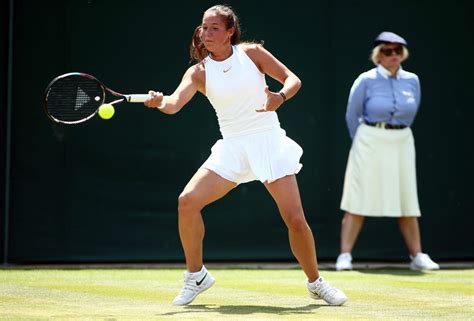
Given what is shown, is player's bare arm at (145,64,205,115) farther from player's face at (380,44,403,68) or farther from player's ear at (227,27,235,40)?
player's face at (380,44,403,68)

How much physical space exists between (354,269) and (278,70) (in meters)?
3.18

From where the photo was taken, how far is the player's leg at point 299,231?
20.7 feet

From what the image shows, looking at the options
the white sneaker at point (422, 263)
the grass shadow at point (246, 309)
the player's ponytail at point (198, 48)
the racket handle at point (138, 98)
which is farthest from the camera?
the white sneaker at point (422, 263)

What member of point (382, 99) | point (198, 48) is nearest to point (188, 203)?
point (198, 48)

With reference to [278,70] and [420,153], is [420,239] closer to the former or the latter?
[420,153]

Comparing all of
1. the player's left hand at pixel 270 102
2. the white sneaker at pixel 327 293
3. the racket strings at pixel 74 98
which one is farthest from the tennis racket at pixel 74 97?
the white sneaker at pixel 327 293

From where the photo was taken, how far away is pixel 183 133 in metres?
9.61

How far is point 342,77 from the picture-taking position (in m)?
9.77

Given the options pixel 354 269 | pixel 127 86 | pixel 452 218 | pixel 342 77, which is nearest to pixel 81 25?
pixel 127 86

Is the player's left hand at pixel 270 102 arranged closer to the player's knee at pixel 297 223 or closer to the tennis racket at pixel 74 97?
the player's knee at pixel 297 223

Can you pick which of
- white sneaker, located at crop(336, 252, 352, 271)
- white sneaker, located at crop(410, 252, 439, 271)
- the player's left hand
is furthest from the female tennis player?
white sneaker, located at crop(410, 252, 439, 271)

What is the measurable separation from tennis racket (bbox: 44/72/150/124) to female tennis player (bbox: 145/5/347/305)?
0.50 meters

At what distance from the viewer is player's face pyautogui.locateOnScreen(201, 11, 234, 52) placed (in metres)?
6.38

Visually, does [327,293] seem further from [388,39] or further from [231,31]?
[388,39]
